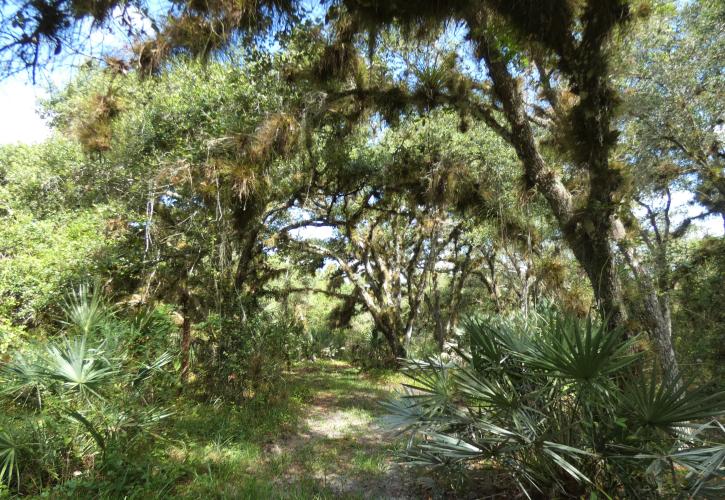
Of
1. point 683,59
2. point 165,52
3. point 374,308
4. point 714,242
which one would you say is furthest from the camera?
point 374,308

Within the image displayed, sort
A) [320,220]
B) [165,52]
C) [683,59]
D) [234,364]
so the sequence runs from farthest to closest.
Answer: [320,220]
[683,59]
[234,364]
[165,52]

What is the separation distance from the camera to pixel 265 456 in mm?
4805

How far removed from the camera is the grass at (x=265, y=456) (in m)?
3.60

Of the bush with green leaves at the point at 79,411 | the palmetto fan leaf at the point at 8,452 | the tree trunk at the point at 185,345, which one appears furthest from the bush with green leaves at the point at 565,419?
the tree trunk at the point at 185,345

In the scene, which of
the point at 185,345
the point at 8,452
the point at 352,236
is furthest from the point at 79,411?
the point at 352,236

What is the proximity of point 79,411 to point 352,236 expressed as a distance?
24.8 ft

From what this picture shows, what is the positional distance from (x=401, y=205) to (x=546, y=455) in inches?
307

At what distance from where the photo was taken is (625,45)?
13.6 ft

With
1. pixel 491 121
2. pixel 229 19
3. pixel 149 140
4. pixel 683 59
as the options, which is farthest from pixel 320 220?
pixel 683 59

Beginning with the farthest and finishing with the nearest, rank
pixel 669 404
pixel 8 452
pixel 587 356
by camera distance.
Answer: pixel 8 452 < pixel 587 356 < pixel 669 404

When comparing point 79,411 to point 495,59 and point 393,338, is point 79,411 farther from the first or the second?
point 393,338

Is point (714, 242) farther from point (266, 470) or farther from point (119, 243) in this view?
point (119, 243)

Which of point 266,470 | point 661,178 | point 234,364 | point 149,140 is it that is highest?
point 661,178

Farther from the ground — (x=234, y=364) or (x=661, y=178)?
(x=661, y=178)
